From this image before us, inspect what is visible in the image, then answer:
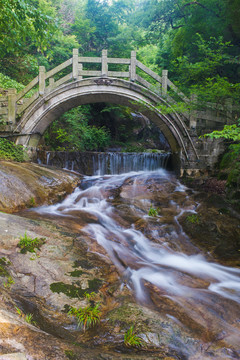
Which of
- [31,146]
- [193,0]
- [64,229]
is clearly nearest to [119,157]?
[31,146]

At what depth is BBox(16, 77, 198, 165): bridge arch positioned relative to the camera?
10.2m

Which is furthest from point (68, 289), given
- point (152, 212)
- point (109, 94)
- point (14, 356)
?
point (109, 94)

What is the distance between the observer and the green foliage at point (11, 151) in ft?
30.4

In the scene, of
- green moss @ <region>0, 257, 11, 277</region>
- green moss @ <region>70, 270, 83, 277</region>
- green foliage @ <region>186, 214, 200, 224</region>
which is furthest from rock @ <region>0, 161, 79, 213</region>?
green foliage @ <region>186, 214, 200, 224</region>

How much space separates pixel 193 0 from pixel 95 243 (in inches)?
518

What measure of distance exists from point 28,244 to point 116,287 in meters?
1.41

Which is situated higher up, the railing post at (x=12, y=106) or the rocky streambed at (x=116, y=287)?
the railing post at (x=12, y=106)

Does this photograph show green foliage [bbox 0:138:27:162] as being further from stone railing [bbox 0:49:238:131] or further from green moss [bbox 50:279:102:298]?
green moss [bbox 50:279:102:298]

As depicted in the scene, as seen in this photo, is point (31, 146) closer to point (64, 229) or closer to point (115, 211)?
point (115, 211)

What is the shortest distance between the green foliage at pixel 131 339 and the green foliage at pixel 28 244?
1.74m

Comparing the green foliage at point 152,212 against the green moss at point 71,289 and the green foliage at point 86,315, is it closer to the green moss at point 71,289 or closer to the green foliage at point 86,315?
the green moss at point 71,289

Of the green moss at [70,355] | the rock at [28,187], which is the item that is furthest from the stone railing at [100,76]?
the green moss at [70,355]

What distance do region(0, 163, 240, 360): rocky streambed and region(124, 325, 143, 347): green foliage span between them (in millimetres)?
46

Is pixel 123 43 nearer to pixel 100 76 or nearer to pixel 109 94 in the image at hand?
pixel 100 76
